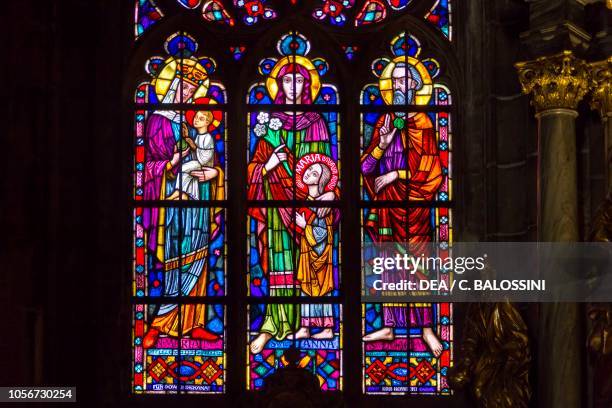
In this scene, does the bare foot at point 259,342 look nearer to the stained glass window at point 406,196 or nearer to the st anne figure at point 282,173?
the st anne figure at point 282,173

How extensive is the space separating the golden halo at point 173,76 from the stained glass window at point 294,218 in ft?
1.44

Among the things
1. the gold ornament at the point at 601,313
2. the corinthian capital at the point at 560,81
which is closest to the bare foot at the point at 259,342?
the gold ornament at the point at 601,313

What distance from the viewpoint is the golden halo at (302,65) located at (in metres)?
13.0

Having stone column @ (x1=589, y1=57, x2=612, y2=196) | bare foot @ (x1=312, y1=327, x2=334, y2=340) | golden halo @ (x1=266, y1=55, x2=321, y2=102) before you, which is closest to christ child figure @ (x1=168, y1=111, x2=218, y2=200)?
golden halo @ (x1=266, y1=55, x2=321, y2=102)

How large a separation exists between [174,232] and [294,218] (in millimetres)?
1075

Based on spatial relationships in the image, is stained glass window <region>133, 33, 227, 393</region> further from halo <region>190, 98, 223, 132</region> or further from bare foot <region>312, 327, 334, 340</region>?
bare foot <region>312, 327, 334, 340</region>

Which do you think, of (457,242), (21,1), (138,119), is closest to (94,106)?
(138,119)

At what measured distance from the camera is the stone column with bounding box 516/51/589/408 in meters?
11.0

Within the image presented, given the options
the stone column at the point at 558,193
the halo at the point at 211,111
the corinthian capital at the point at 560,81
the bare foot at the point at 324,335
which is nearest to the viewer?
the stone column at the point at 558,193

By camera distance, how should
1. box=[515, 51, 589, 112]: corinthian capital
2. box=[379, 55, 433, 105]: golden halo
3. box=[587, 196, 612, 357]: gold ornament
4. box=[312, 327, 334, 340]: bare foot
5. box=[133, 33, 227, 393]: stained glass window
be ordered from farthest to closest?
box=[379, 55, 433, 105]: golden halo, box=[312, 327, 334, 340]: bare foot, box=[133, 33, 227, 393]: stained glass window, box=[515, 51, 589, 112]: corinthian capital, box=[587, 196, 612, 357]: gold ornament

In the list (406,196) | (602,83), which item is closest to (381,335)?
(406,196)

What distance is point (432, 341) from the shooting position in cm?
1252

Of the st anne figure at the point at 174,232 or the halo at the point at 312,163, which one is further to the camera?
the halo at the point at 312,163

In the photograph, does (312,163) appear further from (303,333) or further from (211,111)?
(303,333)
